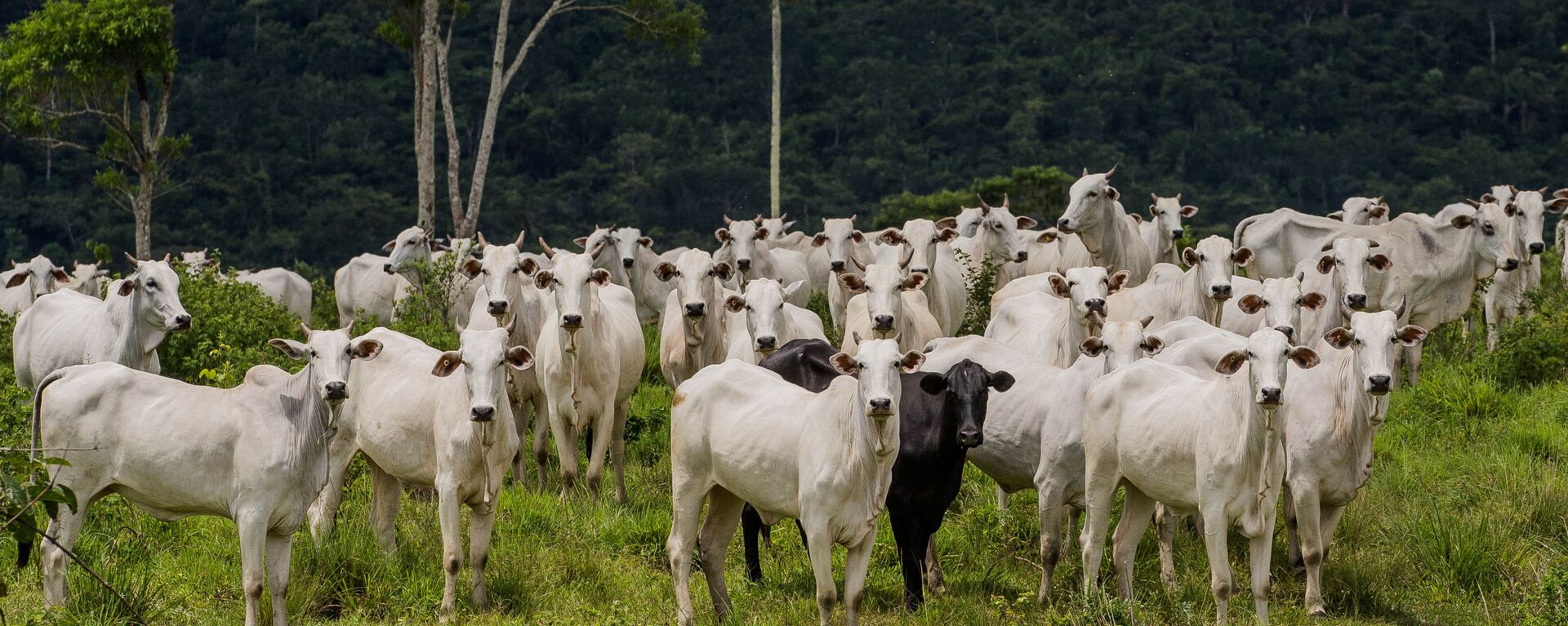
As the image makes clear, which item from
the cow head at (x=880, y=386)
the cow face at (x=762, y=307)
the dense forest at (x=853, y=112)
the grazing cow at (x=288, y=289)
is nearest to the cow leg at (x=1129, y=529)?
the cow head at (x=880, y=386)

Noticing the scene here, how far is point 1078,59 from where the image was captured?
50.2 meters

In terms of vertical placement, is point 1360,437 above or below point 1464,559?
above

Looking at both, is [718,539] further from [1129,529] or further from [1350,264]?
[1350,264]

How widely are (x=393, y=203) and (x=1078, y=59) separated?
20.9 meters

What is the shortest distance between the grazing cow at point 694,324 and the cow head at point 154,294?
3618mm

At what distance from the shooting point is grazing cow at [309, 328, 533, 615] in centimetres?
899

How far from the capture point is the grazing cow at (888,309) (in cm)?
1177

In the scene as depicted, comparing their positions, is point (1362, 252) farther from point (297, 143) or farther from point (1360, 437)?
point (297, 143)

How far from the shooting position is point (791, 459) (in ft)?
27.9

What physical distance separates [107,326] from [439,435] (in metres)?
5.01

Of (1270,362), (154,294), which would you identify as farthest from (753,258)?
(1270,362)

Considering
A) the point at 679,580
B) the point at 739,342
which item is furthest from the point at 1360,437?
the point at 739,342

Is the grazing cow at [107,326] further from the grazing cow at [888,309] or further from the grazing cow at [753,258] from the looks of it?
the grazing cow at [753,258]

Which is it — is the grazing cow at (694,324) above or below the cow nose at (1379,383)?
below
